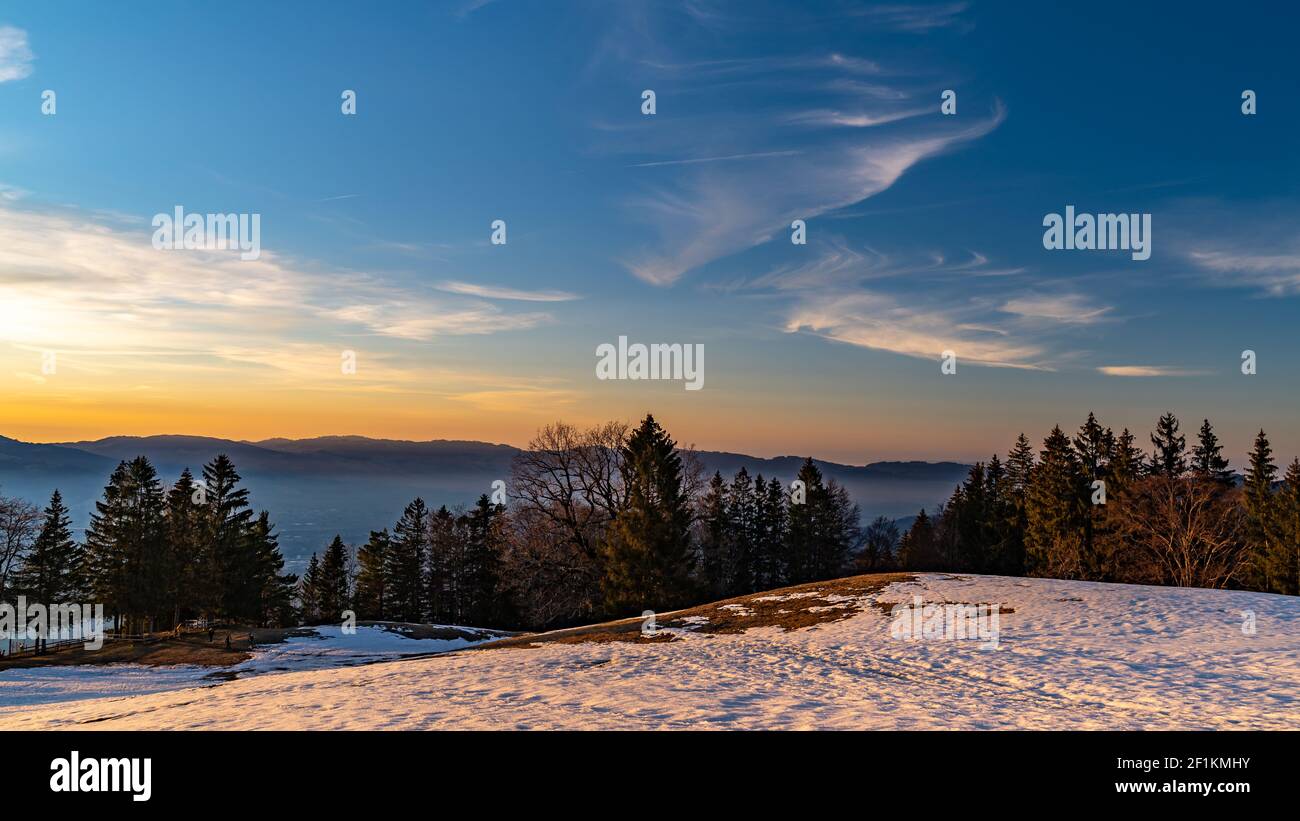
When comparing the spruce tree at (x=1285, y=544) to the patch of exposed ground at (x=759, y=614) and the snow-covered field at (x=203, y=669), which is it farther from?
the snow-covered field at (x=203, y=669)

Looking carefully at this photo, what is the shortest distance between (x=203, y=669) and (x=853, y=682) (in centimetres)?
3300

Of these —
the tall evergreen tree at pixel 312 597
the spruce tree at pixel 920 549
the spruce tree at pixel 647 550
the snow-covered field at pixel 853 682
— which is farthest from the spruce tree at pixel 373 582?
the spruce tree at pixel 920 549

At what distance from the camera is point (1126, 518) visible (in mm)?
53125

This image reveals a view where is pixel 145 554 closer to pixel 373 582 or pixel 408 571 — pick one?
pixel 408 571

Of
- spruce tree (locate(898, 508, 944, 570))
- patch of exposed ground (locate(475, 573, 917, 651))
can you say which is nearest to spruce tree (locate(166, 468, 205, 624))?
patch of exposed ground (locate(475, 573, 917, 651))

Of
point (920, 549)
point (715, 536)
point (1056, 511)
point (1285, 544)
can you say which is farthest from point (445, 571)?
point (1285, 544)

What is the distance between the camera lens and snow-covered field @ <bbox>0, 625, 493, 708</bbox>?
2817 cm

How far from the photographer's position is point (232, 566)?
63.7 metres

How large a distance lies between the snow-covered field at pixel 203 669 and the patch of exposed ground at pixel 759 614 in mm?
10140

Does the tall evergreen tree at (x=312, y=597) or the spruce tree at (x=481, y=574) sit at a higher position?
the spruce tree at (x=481, y=574)

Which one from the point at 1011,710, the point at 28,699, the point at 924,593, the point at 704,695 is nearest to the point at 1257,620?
the point at 924,593

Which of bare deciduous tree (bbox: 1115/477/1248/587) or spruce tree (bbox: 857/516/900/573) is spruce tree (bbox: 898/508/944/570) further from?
bare deciduous tree (bbox: 1115/477/1248/587)

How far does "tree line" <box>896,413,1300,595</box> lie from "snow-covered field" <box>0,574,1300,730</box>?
26.6 m

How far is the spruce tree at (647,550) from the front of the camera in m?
48.7
